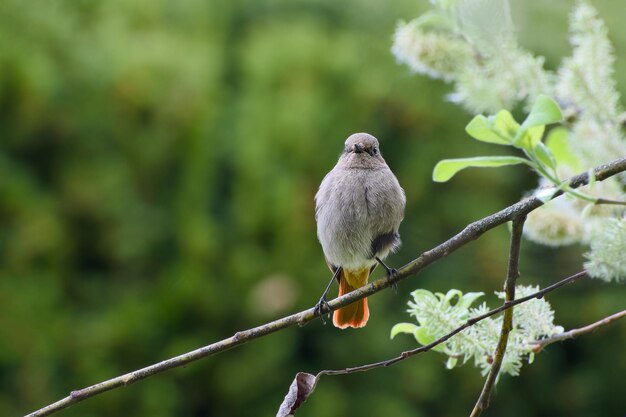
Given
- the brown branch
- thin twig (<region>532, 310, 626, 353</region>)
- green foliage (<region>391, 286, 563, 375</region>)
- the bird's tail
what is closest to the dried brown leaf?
the brown branch

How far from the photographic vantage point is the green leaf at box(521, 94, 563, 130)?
3.08 feet

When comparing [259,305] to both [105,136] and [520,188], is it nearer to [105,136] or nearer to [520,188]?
[105,136]

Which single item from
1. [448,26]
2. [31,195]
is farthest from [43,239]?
[448,26]

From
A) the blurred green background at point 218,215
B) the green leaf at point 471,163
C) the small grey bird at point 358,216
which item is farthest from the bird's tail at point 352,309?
the blurred green background at point 218,215

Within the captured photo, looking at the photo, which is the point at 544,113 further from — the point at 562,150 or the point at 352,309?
the point at 352,309

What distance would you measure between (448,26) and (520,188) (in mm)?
3335

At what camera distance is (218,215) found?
445 centimetres

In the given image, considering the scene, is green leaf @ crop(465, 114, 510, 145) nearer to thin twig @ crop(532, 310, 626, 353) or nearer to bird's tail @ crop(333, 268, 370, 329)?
thin twig @ crop(532, 310, 626, 353)

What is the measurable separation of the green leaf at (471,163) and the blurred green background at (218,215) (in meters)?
3.12

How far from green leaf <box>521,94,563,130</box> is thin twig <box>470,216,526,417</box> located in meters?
0.23

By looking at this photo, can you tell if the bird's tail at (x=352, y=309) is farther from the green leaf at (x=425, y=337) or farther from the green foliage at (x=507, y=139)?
the green foliage at (x=507, y=139)

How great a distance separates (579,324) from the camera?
4.52 m

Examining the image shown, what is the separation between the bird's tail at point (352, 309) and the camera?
224cm

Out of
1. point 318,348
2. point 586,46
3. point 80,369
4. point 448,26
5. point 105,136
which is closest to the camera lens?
point 586,46
